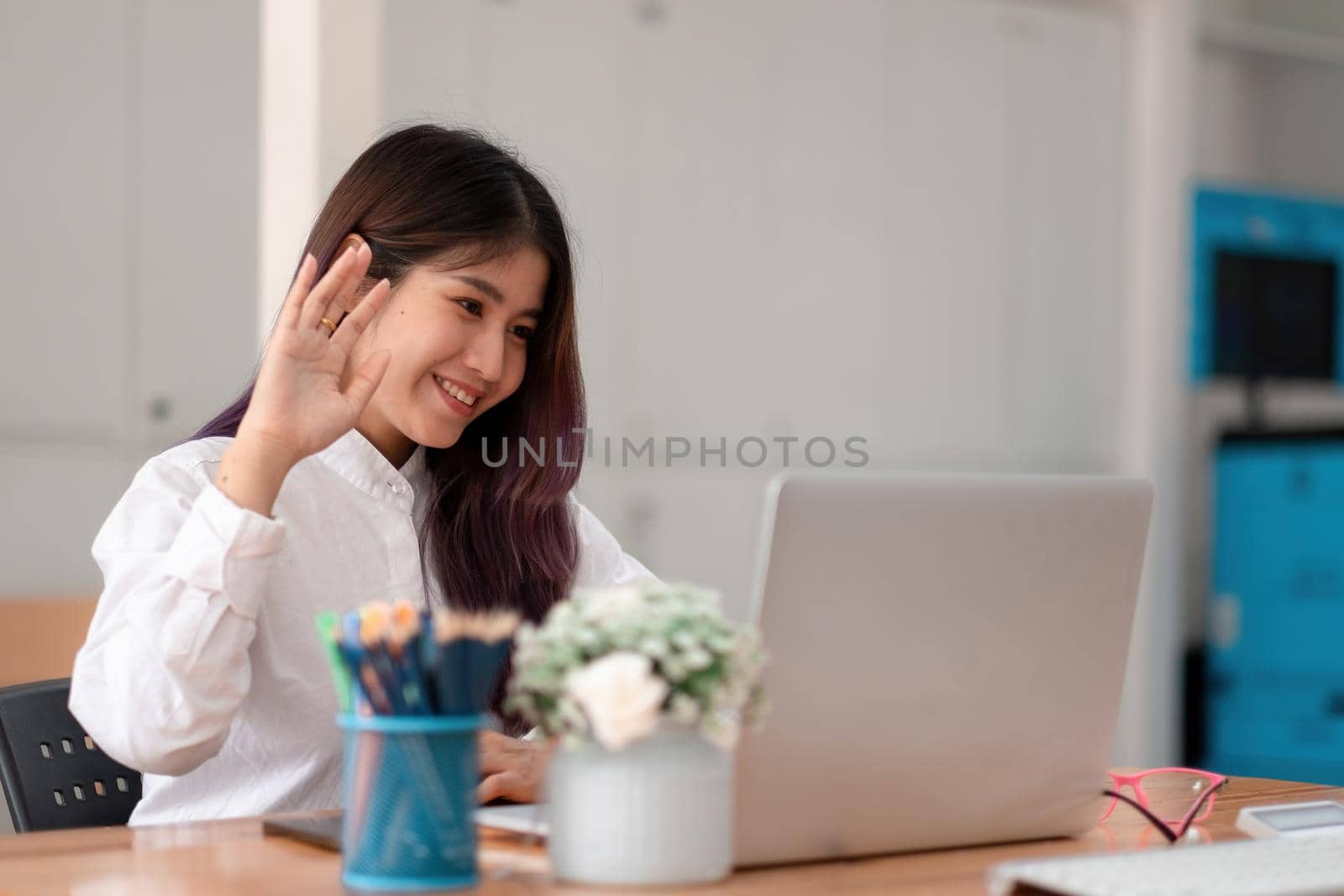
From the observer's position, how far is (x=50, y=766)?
151cm

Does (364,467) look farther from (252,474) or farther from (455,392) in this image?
(252,474)

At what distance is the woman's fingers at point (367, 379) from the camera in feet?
4.72

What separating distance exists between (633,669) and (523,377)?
0.98 metres

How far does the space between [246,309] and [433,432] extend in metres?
2.08

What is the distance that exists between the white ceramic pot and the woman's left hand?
38 centimetres

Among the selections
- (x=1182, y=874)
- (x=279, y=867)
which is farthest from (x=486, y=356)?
(x=1182, y=874)

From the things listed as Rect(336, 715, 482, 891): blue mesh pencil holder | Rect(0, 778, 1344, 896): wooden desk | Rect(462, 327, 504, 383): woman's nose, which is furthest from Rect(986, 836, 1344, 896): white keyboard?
Rect(462, 327, 504, 383): woman's nose

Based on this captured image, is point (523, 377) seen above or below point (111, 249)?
below

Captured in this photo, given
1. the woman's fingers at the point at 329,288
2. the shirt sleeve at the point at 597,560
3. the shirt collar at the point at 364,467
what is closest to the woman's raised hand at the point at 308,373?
the woman's fingers at the point at 329,288

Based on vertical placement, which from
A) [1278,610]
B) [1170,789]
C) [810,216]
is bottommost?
[1278,610]

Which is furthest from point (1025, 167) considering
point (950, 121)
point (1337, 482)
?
point (1337, 482)

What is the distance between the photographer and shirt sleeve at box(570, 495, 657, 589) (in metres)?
1.93

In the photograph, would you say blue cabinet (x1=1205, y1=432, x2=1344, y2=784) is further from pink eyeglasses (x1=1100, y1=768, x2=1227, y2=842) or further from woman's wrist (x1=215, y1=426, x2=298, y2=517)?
woman's wrist (x1=215, y1=426, x2=298, y2=517)

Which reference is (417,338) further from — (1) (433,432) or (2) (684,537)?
(2) (684,537)
